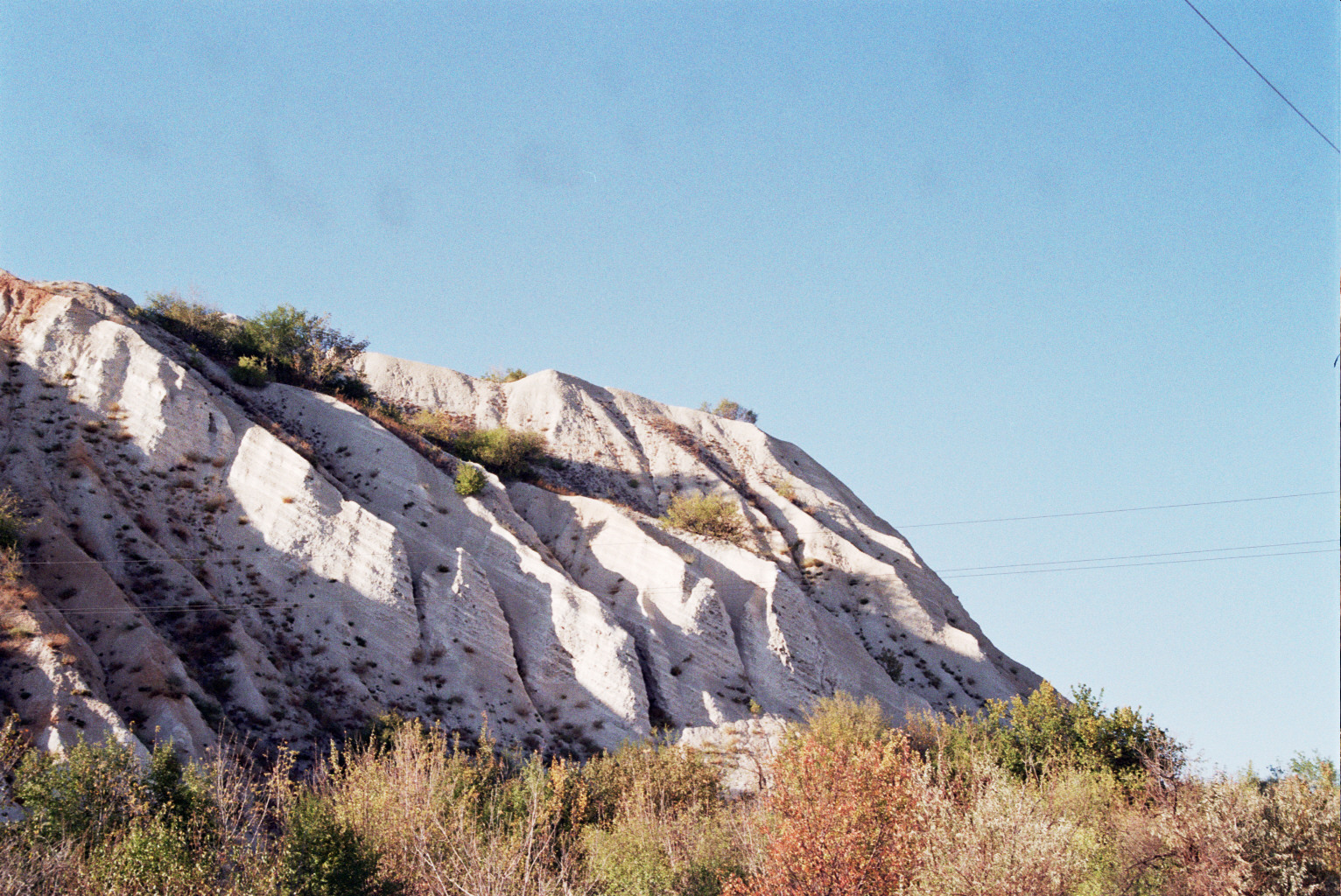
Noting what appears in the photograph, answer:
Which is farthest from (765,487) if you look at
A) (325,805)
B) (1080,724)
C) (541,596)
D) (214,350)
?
(325,805)

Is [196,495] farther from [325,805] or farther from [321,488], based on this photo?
[325,805]

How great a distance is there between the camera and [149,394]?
91.2 ft

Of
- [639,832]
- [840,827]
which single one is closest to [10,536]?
[639,832]

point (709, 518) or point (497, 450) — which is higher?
point (497, 450)

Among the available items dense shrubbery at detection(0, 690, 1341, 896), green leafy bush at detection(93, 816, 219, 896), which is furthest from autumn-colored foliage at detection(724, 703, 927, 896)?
green leafy bush at detection(93, 816, 219, 896)

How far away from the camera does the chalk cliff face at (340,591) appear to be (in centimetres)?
2112

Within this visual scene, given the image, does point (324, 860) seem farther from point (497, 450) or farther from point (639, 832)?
point (497, 450)

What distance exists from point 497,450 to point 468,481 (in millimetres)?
6655

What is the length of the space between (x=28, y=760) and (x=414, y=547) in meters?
13.2

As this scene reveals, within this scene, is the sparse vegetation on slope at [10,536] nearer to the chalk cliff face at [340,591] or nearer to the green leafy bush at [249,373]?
the chalk cliff face at [340,591]

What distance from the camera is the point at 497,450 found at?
3850 centimetres

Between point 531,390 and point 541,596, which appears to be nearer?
point 541,596

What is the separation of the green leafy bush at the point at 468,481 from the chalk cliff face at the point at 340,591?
395 mm

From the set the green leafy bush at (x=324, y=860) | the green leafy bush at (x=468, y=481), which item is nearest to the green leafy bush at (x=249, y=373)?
the green leafy bush at (x=468, y=481)
